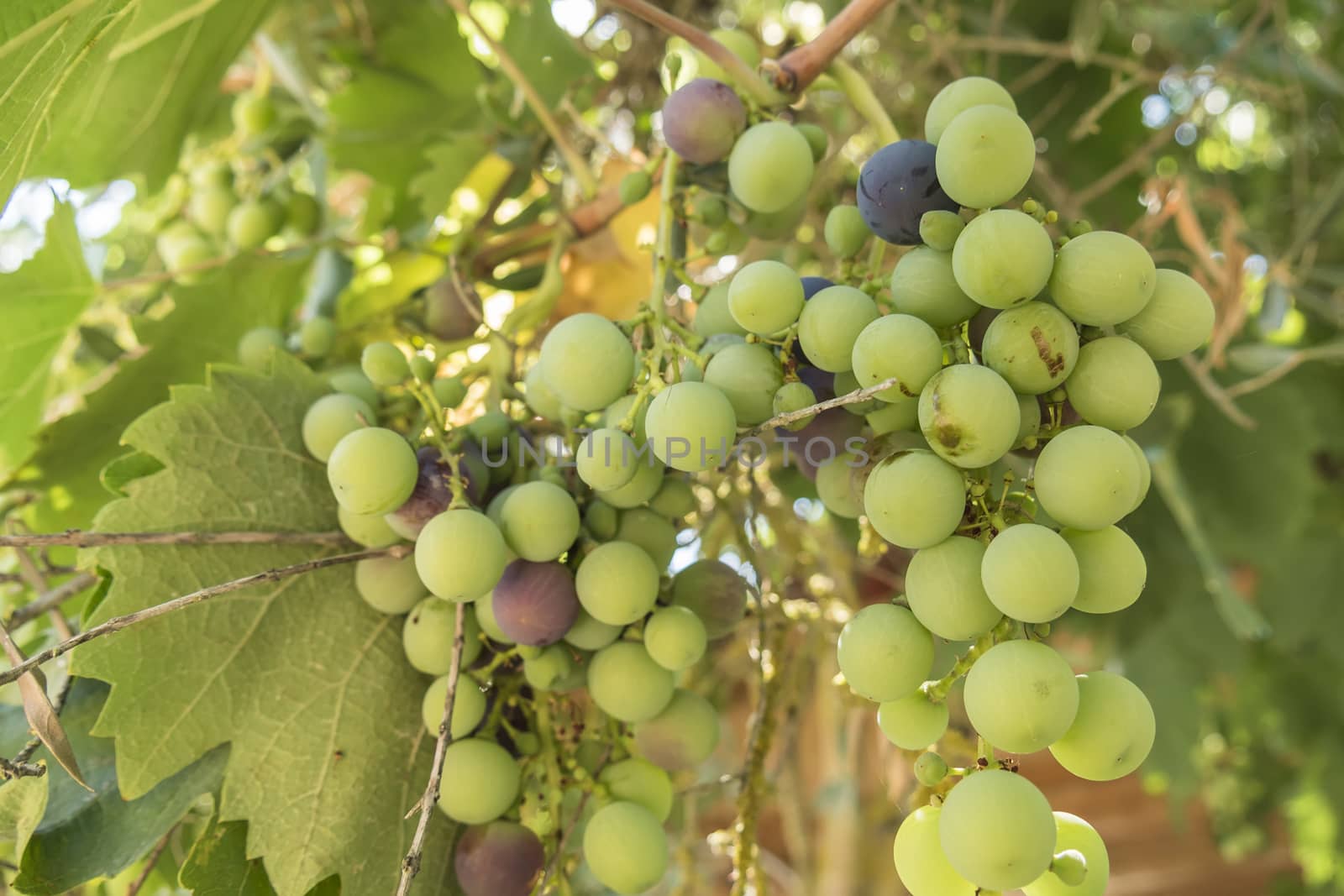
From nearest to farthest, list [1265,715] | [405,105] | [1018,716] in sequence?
[1018,716]
[405,105]
[1265,715]

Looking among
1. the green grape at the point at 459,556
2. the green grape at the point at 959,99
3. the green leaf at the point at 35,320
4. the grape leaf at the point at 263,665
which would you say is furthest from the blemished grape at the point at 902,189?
the green leaf at the point at 35,320

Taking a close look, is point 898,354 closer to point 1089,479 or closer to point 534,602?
point 1089,479

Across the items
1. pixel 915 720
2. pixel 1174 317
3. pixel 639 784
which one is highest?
pixel 1174 317

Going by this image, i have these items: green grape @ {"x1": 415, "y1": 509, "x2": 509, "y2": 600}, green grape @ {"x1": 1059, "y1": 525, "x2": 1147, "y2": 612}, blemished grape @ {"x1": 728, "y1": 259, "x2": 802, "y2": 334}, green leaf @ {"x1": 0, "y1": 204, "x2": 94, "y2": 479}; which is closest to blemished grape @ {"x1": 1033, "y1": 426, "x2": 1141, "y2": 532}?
green grape @ {"x1": 1059, "y1": 525, "x2": 1147, "y2": 612}

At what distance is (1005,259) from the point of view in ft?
1.11

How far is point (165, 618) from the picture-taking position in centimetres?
46

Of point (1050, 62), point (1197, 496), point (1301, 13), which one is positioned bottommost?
point (1197, 496)

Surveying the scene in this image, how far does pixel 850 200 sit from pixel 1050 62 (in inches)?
16.7

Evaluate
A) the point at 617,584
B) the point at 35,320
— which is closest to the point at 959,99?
the point at 617,584

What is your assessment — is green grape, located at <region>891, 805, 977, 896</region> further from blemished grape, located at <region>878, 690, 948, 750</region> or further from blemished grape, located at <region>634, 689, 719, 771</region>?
blemished grape, located at <region>634, 689, 719, 771</region>

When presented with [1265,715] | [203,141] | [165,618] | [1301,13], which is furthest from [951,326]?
[1265,715]

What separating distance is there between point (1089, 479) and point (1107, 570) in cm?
4

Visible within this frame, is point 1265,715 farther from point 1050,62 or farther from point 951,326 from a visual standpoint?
point 951,326

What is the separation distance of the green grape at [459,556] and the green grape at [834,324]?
0.51ft
